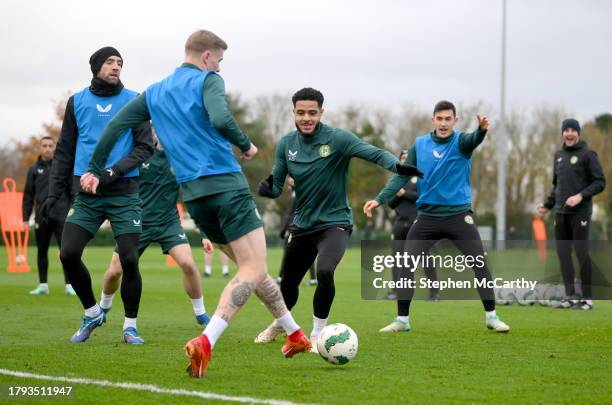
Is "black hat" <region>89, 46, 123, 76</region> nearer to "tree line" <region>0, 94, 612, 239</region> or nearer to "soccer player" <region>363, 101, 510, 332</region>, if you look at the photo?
"soccer player" <region>363, 101, 510, 332</region>

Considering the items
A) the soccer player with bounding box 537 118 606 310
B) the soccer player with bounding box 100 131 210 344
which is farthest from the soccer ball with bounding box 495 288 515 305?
the soccer player with bounding box 100 131 210 344

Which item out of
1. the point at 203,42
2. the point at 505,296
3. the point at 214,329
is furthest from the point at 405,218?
the point at 214,329

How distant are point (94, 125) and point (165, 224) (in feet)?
6.94

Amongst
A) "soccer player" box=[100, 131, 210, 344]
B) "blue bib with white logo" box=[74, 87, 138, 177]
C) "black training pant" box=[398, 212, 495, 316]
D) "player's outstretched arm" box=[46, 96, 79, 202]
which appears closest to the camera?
"blue bib with white logo" box=[74, 87, 138, 177]

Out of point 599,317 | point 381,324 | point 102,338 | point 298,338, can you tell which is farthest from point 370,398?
point 599,317

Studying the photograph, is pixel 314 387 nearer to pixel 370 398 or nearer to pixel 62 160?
pixel 370 398

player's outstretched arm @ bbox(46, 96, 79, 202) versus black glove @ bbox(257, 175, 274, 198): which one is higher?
player's outstretched arm @ bbox(46, 96, 79, 202)

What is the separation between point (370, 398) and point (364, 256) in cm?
1064

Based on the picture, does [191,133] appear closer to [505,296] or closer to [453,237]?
[453,237]

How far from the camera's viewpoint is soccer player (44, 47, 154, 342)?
8.66 metres

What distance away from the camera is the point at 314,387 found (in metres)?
6.20

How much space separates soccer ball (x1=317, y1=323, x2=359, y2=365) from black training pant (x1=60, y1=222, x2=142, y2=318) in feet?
7.61

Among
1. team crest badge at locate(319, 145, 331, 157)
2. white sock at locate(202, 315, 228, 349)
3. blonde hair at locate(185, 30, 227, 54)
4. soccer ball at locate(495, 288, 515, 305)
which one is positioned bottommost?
soccer ball at locate(495, 288, 515, 305)

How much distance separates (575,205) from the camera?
13742 millimetres
